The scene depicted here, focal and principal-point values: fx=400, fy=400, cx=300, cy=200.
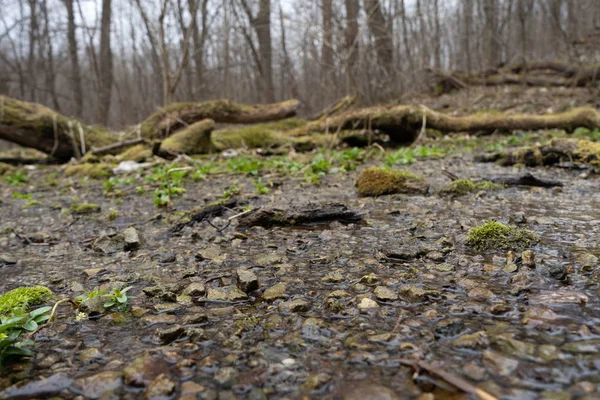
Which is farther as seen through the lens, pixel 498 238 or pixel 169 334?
pixel 498 238

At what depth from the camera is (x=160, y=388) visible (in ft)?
3.94

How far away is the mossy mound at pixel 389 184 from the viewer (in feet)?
13.4

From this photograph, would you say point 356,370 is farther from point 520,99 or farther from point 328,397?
point 520,99

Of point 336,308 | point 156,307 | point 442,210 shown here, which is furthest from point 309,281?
point 442,210

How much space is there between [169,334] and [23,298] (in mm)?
883

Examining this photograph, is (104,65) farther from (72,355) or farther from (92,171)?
(72,355)

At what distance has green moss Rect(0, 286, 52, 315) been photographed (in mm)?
1783

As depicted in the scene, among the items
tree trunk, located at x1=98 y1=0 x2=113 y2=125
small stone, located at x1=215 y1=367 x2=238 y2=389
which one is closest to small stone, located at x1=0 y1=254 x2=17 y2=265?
small stone, located at x1=215 y1=367 x2=238 y2=389

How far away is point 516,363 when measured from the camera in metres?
1.22

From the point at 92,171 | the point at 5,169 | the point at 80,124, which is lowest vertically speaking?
the point at 92,171

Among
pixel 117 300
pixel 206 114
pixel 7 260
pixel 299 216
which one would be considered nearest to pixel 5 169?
pixel 206 114

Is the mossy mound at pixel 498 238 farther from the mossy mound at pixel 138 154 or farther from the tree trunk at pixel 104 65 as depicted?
the tree trunk at pixel 104 65

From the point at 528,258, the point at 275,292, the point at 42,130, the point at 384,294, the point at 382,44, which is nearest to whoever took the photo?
the point at 384,294

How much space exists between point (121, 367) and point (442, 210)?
271 centimetres
